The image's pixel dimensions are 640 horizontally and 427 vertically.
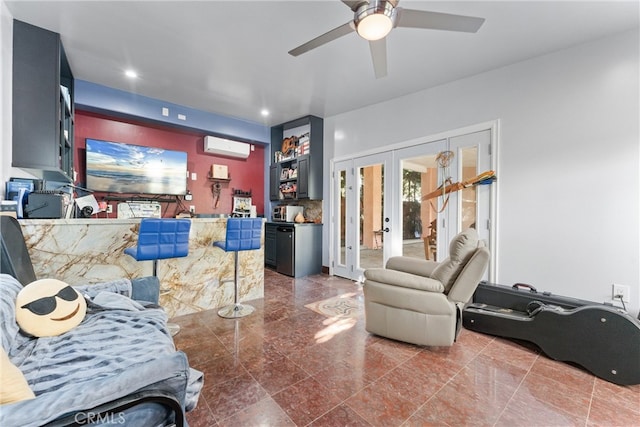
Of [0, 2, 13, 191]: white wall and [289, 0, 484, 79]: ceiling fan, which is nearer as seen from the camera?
[289, 0, 484, 79]: ceiling fan

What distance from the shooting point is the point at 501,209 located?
3.04 meters

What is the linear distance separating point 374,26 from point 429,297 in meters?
2.00

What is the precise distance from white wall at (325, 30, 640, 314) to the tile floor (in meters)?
1.05

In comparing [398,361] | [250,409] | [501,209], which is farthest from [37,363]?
[501,209]

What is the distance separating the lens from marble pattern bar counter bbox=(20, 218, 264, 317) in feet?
7.36

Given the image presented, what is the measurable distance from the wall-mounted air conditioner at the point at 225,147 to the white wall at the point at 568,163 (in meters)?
3.71

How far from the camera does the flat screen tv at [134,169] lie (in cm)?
389

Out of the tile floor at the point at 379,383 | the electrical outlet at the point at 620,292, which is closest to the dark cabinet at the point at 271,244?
the tile floor at the point at 379,383

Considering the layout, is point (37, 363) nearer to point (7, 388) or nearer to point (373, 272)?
point (7, 388)

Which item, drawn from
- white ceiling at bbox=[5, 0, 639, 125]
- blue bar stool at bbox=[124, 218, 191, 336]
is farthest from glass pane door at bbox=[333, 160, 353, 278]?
blue bar stool at bbox=[124, 218, 191, 336]

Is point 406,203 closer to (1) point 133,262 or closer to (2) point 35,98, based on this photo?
(1) point 133,262

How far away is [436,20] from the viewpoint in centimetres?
176

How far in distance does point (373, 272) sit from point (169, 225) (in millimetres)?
1891

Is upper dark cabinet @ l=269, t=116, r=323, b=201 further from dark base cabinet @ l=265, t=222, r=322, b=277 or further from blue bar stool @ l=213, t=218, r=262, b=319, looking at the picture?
blue bar stool @ l=213, t=218, r=262, b=319
